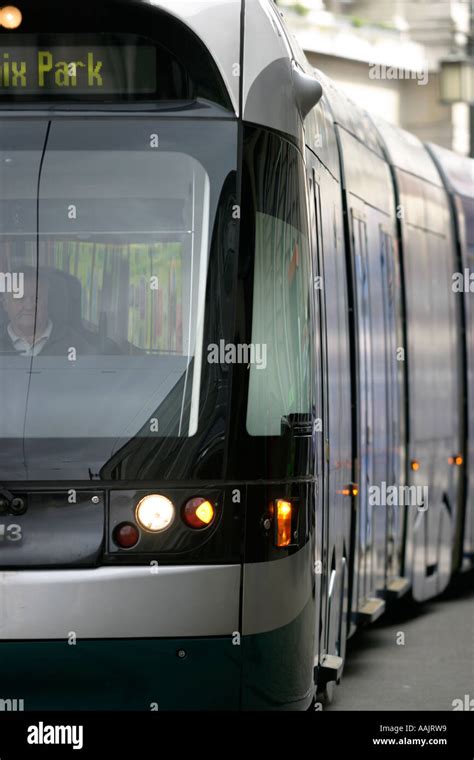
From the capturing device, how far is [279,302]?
701 centimetres

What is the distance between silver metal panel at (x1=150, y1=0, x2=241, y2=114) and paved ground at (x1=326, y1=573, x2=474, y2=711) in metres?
3.58

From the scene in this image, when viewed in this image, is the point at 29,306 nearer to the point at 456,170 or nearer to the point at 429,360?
the point at 429,360

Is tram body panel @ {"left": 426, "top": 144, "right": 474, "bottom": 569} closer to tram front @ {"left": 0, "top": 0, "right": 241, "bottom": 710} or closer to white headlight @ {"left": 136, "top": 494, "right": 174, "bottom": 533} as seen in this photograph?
tram front @ {"left": 0, "top": 0, "right": 241, "bottom": 710}

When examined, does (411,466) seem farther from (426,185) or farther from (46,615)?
(46,615)

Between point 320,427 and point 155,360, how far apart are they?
1457 mm

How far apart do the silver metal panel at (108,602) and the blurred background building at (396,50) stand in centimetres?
2100

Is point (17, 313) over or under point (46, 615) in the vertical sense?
over

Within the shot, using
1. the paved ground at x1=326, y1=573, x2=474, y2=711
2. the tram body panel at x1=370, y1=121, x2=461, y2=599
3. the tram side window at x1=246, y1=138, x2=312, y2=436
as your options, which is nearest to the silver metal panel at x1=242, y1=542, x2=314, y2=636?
the tram side window at x1=246, y1=138, x2=312, y2=436

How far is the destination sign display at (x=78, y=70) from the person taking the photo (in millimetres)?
6930

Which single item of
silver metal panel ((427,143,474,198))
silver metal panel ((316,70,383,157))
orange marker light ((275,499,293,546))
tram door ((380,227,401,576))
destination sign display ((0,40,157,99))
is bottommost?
orange marker light ((275,499,293,546))

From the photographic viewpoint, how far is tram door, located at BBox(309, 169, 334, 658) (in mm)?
7898

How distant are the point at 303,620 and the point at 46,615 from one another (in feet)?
3.65

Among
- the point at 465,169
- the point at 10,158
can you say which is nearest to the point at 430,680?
the point at 10,158

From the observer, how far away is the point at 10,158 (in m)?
6.89
